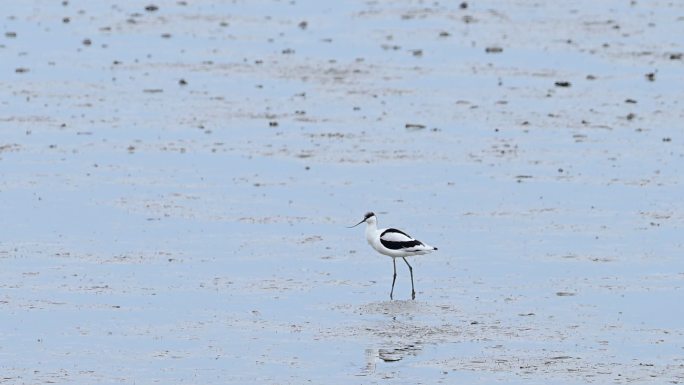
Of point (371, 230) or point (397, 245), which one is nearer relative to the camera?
point (397, 245)

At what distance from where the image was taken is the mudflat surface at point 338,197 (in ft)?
63.1

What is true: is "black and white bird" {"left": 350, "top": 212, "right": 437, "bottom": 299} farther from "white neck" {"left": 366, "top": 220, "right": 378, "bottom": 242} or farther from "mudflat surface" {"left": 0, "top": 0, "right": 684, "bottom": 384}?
"mudflat surface" {"left": 0, "top": 0, "right": 684, "bottom": 384}

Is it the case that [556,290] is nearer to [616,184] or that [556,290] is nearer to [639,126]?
[616,184]

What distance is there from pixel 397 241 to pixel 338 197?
5.95m

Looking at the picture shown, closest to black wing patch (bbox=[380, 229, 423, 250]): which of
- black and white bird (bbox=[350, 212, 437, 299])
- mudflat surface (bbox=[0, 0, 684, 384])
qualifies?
black and white bird (bbox=[350, 212, 437, 299])

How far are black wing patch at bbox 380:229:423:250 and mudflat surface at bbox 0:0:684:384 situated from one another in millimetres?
595

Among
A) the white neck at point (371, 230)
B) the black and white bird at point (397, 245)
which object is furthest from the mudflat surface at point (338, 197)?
the white neck at point (371, 230)

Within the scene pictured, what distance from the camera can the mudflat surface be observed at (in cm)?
1922

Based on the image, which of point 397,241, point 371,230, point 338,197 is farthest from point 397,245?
point 338,197

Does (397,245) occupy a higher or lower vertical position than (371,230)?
lower

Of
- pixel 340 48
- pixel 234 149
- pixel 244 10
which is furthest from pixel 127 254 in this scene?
pixel 244 10

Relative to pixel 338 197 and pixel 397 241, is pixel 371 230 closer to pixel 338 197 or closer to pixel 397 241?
pixel 397 241

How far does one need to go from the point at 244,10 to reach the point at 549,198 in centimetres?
2791

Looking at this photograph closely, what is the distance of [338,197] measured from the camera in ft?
A: 94.6
